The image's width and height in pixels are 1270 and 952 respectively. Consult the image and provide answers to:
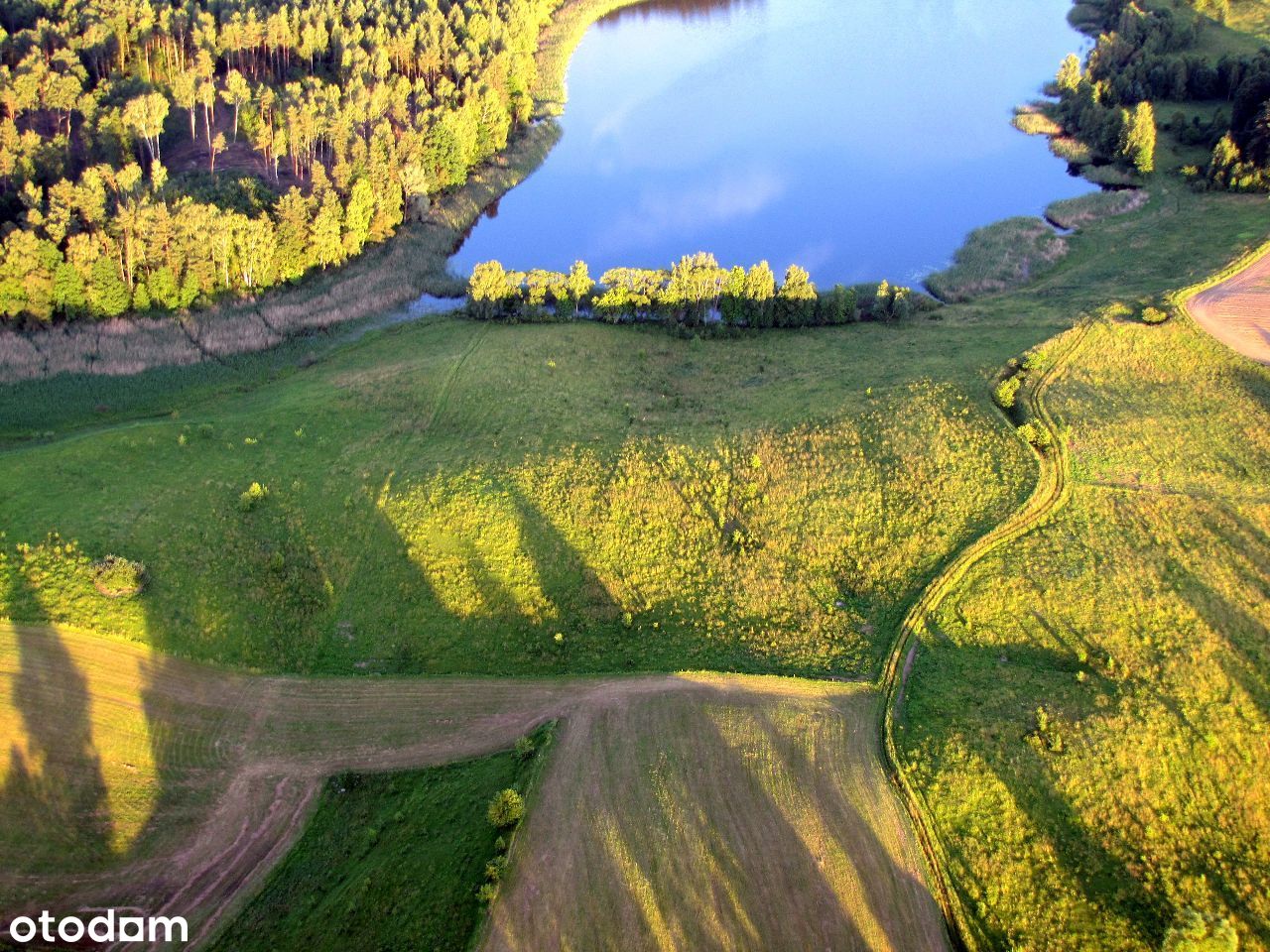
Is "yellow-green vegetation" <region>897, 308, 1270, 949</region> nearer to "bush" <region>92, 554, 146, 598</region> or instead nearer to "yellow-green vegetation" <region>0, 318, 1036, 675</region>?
"yellow-green vegetation" <region>0, 318, 1036, 675</region>

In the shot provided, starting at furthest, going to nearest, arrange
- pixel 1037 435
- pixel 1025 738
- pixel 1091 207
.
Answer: pixel 1091 207, pixel 1037 435, pixel 1025 738

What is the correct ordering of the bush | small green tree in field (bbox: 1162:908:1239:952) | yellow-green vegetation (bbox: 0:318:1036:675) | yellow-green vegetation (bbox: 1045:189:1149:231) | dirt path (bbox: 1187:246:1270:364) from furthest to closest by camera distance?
yellow-green vegetation (bbox: 1045:189:1149:231), dirt path (bbox: 1187:246:1270:364), yellow-green vegetation (bbox: 0:318:1036:675), the bush, small green tree in field (bbox: 1162:908:1239:952)

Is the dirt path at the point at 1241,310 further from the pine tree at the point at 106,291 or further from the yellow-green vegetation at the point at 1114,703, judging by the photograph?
the pine tree at the point at 106,291

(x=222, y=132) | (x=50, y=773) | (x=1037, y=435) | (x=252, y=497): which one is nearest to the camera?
(x=50, y=773)

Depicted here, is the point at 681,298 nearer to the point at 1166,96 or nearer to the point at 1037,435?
the point at 1037,435

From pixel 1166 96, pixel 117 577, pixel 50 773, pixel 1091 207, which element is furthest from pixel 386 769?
pixel 1166 96

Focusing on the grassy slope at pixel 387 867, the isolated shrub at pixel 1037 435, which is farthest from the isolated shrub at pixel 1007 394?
the grassy slope at pixel 387 867

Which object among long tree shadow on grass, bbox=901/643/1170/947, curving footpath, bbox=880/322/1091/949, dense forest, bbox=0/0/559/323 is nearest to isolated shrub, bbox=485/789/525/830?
curving footpath, bbox=880/322/1091/949
